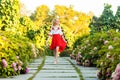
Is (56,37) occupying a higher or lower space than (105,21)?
lower

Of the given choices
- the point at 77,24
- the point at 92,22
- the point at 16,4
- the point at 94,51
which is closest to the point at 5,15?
the point at 16,4

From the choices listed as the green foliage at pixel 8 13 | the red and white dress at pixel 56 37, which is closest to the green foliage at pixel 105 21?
the green foliage at pixel 8 13

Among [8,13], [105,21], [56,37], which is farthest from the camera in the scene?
[105,21]

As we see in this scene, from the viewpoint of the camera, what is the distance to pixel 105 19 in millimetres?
21828

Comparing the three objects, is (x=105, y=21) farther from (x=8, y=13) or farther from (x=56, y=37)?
(x=56, y=37)

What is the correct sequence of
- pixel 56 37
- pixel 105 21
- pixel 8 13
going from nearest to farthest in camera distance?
pixel 56 37 < pixel 8 13 < pixel 105 21

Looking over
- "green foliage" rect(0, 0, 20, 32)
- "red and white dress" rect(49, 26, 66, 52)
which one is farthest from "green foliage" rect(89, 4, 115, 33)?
"red and white dress" rect(49, 26, 66, 52)

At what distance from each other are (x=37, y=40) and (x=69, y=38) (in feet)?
12.7

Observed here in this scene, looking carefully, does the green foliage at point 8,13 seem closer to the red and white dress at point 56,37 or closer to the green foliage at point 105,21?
the green foliage at point 105,21

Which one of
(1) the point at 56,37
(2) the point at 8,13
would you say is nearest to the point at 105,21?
(2) the point at 8,13

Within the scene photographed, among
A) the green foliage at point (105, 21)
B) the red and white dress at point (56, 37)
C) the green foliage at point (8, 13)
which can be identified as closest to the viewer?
the red and white dress at point (56, 37)

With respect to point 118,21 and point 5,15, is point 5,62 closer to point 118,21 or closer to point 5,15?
point 5,15

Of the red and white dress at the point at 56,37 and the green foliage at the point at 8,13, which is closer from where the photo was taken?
the red and white dress at the point at 56,37

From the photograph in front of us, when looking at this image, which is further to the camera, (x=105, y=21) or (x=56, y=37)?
(x=105, y=21)
